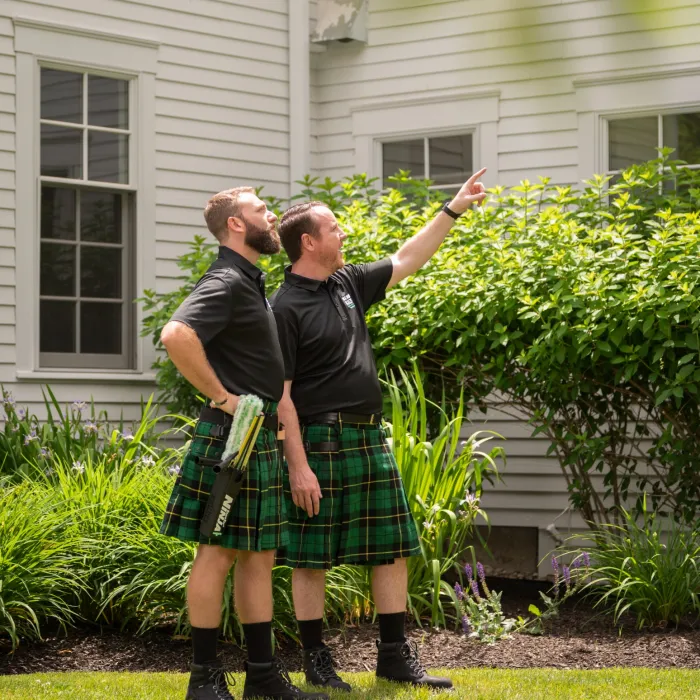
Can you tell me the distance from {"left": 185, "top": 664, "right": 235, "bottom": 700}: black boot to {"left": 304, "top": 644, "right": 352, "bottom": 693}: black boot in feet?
1.64

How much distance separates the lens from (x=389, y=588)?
433 centimetres

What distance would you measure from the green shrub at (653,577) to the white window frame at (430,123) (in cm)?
383

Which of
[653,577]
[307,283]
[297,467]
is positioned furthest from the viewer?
[653,577]

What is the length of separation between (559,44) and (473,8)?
13cm

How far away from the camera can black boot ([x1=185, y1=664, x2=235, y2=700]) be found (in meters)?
3.79

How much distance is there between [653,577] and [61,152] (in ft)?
→ 17.0

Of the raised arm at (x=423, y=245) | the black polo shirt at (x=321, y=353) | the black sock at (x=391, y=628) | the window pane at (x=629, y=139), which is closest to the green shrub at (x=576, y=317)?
the window pane at (x=629, y=139)

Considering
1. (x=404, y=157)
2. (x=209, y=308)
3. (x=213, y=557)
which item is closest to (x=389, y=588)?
(x=213, y=557)

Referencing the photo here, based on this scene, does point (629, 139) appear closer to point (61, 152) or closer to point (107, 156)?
point (107, 156)

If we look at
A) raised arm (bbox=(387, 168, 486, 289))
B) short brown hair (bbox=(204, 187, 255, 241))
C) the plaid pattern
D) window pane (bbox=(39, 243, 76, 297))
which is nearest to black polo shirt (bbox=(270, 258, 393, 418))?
the plaid pattern

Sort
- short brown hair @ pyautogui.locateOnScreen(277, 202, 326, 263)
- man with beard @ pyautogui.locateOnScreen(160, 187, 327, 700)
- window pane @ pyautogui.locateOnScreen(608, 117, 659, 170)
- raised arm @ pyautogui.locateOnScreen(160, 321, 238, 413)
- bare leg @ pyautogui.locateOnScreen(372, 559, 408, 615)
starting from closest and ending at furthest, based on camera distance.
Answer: raised arm @ pyautogui.locateOnScreen(160, 321, 238, 413) < man with beard @ pyautogui.locateOnScreen(160, 187, 327, 700) < bare leg @ pyautogui.locateOnScreen(372, 559, 408, 615) < short brown hair @ pyautogui.locateOnScreen(277, 202, 326, 263) < window pane @ pyautogui.locateOnScreen(608, 117, 659, 170)

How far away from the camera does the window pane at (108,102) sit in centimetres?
852

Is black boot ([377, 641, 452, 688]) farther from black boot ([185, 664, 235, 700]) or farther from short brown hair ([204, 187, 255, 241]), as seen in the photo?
short brown hair ([204, 187, 255, 241])

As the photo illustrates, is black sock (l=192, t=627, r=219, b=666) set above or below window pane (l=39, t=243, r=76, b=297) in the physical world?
below
